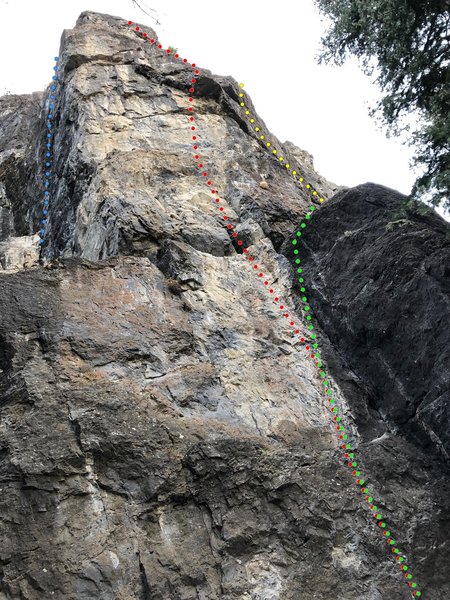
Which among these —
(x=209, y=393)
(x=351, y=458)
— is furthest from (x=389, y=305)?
(x=209, y=393)

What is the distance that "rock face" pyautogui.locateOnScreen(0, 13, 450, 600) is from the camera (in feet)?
30.1

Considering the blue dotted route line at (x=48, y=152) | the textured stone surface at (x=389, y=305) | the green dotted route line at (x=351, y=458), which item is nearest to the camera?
the green dotted route line at (x=351, y=458)

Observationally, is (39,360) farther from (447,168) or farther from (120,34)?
(120,34)

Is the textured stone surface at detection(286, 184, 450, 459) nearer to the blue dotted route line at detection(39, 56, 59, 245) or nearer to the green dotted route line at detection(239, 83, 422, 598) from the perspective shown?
the green dotted route line at detection(239, 83, 422, 598)

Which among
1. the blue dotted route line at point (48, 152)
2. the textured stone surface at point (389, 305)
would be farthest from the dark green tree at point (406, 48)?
the blue dotted route line at point (48, 152)

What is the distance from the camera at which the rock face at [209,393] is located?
916cm

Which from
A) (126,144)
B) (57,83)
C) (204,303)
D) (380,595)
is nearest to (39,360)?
(204,303)

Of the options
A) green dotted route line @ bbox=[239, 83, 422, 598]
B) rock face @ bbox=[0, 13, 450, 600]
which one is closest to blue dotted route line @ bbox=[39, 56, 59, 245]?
rock face @ bbox=[0, 13, 450, 600]

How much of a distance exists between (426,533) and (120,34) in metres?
12.2

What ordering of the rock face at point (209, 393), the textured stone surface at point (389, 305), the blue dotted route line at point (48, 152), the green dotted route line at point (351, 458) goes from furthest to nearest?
the blue dotted route line at point (48, 152) → the textured stone surface at point (389, 305) → the green dotted route line at point (351, 458) → the rock face at point (209, 393)

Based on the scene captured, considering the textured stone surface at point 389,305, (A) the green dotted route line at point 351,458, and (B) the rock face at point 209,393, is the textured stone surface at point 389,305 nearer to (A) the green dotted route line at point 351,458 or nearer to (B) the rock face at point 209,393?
(B) the rock face at point 209,393

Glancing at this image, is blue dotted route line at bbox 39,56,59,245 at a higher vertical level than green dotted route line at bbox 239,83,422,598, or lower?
higher

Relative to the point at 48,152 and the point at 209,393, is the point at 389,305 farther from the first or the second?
the point at 48,152

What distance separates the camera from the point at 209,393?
10969 mm
